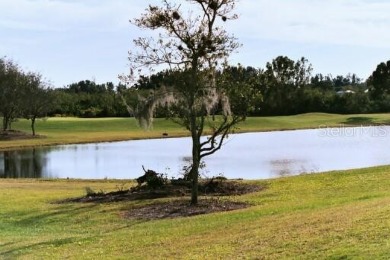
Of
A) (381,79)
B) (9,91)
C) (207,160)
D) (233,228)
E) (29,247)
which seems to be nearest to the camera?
(233,228)

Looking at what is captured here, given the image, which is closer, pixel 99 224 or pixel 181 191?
pixel 99 224

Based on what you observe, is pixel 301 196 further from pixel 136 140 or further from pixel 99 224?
pixel 136 140

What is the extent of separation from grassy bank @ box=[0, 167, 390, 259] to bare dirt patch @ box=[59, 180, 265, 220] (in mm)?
597

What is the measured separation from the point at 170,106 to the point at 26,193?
753cm

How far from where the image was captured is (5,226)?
15.2 meters

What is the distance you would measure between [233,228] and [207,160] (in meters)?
24.5

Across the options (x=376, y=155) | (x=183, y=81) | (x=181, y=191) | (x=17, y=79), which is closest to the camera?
(x=183, y=81)

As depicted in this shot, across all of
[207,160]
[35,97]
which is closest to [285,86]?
[35,97]

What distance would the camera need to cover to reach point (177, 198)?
→ 1866 cm

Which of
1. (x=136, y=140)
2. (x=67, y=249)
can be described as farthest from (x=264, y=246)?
(x=136, y=140)

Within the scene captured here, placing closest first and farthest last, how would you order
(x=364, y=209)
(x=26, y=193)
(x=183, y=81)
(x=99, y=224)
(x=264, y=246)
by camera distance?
(x=264, y=246)
(x=364, y=209)
(x=99, y=224)
(x=183, y=81)
(x=26, y=193)

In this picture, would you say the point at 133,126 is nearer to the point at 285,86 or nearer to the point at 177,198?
the point at 285,86

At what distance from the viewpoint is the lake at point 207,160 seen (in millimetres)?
31469

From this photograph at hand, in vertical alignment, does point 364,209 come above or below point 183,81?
below
